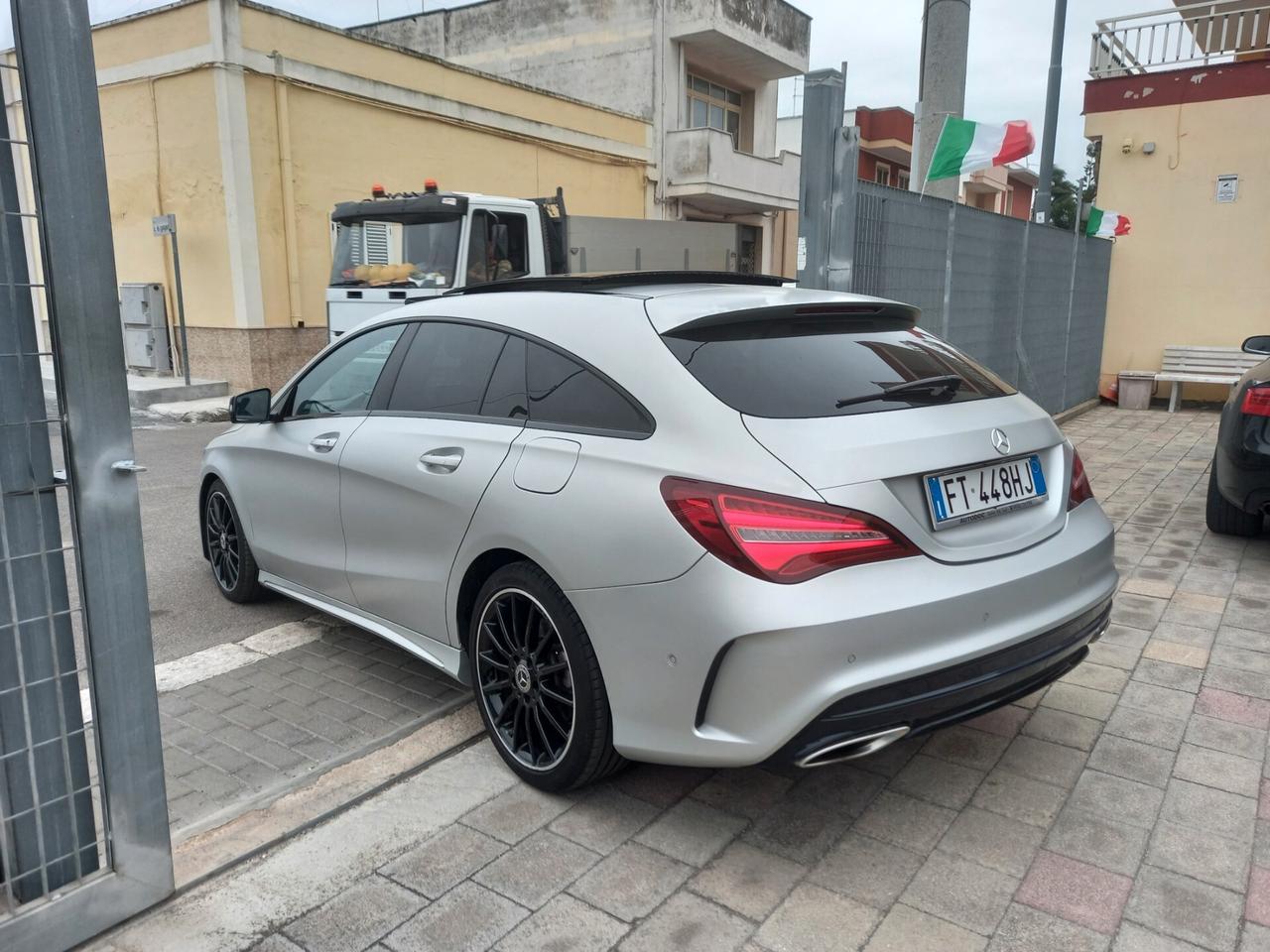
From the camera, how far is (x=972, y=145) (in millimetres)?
8039

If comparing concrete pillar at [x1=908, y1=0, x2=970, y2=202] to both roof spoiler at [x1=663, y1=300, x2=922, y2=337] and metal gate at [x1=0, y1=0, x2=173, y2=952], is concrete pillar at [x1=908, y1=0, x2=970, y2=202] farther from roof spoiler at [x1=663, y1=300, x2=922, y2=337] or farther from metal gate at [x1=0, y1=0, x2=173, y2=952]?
metal gate at [x1=0, y1=0, x2=173, y2=952]

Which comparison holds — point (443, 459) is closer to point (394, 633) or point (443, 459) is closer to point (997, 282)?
point (394, 633)

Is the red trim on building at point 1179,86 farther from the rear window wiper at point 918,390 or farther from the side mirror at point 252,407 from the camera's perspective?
the side mirror at point 252,407

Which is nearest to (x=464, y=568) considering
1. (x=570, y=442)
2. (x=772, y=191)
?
(x=570, y=442)

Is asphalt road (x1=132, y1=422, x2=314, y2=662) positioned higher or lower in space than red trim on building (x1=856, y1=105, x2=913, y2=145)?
lower

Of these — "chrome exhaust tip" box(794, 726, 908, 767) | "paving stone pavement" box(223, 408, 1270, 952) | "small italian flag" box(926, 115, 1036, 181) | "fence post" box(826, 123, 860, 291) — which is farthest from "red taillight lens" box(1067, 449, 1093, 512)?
"small italian flag" box(926, 115, 1036, 181)

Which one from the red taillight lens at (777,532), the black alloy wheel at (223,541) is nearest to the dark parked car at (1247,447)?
the red taillight lens at (777,532)

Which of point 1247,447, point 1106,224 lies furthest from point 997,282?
point 1106,224

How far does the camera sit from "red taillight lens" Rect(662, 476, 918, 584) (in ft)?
8.02

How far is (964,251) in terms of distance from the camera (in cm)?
816

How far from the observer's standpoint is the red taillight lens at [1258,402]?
515 centimetres

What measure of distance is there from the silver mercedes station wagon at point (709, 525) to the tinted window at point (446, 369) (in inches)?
0.5

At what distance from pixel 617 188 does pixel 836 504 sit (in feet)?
60.1

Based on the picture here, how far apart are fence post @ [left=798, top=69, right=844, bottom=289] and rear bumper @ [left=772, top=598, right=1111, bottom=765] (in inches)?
Result: 124
